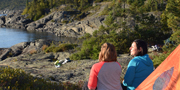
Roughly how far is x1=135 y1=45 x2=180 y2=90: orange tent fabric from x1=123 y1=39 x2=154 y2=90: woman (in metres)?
0.13

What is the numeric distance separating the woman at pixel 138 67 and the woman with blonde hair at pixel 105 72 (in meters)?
0.28

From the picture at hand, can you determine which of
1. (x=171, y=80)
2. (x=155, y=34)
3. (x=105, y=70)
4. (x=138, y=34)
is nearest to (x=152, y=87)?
(x=171, y=80)

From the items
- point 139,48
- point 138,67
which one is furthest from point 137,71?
point 139,48

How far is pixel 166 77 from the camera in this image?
291 cm

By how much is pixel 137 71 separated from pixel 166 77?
0.52 metres

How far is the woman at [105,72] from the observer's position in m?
2.89

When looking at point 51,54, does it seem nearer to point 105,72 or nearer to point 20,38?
point 105,72

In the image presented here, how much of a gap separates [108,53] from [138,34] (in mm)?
17954

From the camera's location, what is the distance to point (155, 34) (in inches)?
832

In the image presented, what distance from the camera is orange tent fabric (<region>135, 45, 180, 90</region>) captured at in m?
2.77

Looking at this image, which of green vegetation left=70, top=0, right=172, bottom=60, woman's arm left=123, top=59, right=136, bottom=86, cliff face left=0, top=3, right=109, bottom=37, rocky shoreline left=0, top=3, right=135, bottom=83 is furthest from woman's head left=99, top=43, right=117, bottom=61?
cliff face left=0, top=3, right=109, bottom=37

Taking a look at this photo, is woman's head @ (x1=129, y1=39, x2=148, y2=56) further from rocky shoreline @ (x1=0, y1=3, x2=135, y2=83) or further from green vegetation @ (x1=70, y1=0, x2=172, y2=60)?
green vegetation @ (x1=70, y1=0, x2=172, y2=60)

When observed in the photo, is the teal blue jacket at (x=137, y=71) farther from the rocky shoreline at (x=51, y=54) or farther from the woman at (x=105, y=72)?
the rocky shoreline at (x=51, y=54)

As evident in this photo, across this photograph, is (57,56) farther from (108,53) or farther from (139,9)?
(108,53)
